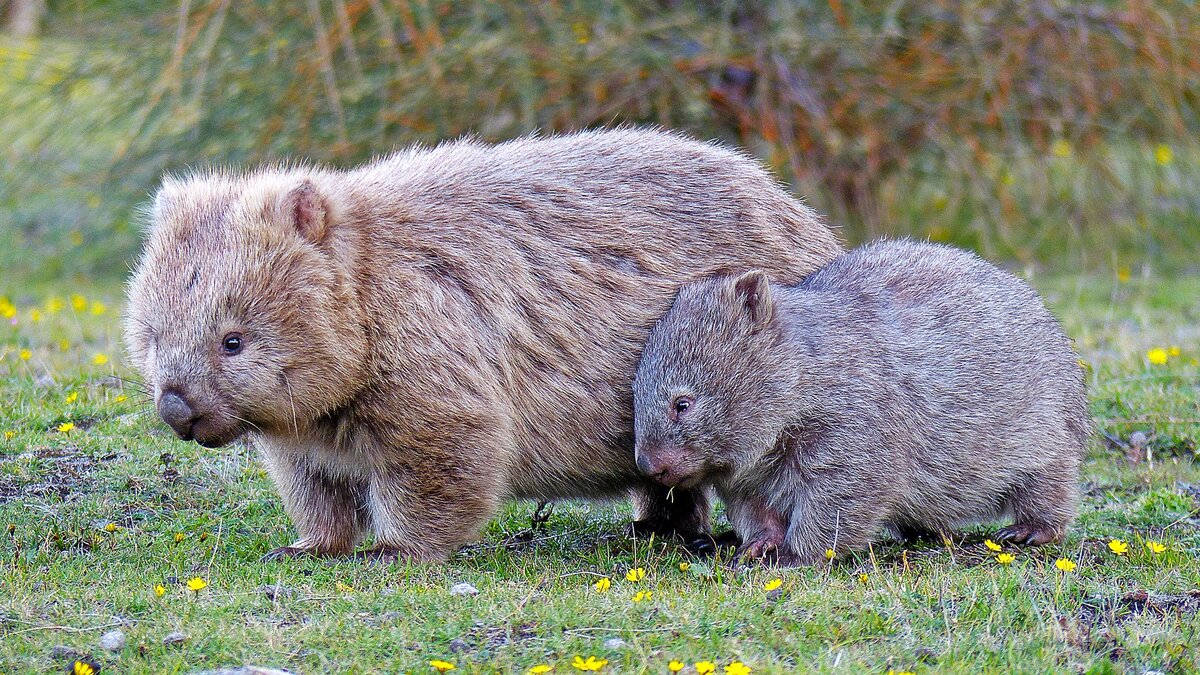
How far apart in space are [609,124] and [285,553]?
20.6ft

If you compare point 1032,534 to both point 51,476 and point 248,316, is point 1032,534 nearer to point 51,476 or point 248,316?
point 248,316

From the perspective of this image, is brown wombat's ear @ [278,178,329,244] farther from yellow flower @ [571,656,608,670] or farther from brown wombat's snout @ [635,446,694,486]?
yellow flower @ [571,656,608,670]

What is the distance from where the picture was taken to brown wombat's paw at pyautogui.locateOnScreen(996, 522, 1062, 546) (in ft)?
18.9

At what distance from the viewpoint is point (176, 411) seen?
4.89 metres

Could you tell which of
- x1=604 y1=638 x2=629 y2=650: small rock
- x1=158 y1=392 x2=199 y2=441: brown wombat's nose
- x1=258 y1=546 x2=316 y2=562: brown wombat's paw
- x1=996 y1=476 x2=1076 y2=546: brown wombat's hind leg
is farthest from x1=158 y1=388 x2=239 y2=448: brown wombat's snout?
x1=996 y1=476 x2=1076 y2=546: brown wombat's hind leg

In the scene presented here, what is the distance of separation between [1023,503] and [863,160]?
671 centimetres

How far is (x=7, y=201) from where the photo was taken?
12.4 meters

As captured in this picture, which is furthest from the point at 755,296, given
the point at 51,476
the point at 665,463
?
the point at 51,476

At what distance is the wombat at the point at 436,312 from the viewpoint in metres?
5.00

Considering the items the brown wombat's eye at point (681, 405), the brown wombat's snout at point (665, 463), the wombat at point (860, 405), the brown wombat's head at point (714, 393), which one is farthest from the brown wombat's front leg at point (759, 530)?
the brown wombat's eye at point (681, 405)

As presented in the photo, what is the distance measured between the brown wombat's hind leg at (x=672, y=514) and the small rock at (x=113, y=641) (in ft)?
7.75

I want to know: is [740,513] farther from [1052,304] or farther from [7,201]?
[7,201]

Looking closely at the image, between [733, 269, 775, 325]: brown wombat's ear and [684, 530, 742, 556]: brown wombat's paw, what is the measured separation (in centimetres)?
99

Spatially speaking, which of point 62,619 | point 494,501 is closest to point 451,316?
point 494,501
